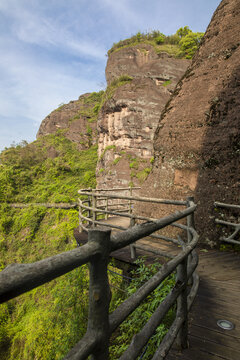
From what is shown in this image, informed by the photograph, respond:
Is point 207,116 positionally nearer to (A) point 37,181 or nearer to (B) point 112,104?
(B) point 112,104

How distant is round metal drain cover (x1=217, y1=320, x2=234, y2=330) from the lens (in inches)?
74.5

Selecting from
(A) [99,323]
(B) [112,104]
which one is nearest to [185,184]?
(A) [99,323]

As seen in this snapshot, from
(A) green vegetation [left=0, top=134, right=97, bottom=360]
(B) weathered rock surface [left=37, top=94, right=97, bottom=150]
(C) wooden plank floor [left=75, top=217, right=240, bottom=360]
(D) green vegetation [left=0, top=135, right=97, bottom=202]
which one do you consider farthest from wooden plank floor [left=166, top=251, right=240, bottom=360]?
(B) weathered rock surface [left=37, top=94, right=97, bottom=150]

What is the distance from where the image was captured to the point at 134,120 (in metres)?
18.8

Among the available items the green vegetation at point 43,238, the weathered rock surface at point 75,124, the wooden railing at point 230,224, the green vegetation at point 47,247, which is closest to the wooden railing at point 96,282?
the green vegetation at point 47,247

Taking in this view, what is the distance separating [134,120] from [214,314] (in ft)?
59.5

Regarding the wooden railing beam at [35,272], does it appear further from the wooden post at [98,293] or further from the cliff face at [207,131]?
the cliff face at [207,131]

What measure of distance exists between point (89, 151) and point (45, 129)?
16387 mm

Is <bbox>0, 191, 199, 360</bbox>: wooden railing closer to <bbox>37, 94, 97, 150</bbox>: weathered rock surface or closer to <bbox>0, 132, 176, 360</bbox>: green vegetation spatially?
<bbox>0, 132, 176, 360</bbox>: green vegetation

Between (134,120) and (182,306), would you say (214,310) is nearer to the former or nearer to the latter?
(182,306)

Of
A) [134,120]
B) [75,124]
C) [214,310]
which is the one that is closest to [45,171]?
[75,124]

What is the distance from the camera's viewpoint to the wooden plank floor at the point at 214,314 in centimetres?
160

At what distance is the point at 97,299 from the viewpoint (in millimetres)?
782

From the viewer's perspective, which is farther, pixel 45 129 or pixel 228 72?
pixel 45 129
